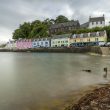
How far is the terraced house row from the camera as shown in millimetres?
84312

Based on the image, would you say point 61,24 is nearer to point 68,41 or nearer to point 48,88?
point 68,41

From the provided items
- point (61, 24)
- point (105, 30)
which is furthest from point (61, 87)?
point (61, 24)

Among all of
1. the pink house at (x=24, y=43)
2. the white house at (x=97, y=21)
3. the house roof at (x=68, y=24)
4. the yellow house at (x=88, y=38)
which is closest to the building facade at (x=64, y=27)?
the house roof at (x=68, y=24)

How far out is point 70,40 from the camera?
95.2 meters

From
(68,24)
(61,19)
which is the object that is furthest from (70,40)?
(61,19)

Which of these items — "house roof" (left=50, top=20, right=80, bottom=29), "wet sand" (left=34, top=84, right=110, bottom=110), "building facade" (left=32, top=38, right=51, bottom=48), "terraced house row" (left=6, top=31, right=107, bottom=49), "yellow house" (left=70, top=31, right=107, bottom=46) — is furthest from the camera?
"house roof" (left=50, top=20, right=80, bottom=29)

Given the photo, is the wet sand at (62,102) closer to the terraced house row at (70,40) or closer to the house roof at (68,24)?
the terraced house row at (70,40)

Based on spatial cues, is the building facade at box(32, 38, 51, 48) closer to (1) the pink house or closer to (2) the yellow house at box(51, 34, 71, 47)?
(2) the yellow house at box(51, 34, 71, 47)

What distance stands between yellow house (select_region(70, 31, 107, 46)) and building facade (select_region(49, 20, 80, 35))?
15631 mm

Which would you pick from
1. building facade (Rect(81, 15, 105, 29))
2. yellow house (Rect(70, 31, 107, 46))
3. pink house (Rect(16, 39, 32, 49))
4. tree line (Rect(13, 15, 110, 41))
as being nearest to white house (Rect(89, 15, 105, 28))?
building facade (Rect(81, 15, 105, 29))

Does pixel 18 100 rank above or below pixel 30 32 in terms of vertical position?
below

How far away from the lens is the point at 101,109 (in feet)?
28.5

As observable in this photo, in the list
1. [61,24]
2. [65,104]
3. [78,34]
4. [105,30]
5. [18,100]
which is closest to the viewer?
[65,104]

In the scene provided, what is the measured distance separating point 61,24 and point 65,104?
332 ft
